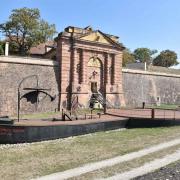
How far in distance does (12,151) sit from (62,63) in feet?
60.6

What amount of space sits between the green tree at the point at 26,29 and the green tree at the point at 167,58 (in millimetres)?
47566

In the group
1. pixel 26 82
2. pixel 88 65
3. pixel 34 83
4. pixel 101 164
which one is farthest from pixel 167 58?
pixel 101 164

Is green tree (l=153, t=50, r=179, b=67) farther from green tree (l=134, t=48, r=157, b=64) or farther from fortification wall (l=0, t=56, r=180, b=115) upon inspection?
fortification wall (l=0, t=56, r=180, b=115)

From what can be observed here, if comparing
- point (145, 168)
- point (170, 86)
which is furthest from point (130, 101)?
point (145, 168)

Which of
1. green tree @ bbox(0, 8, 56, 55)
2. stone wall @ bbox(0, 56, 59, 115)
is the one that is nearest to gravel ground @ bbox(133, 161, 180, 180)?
stone wall @ bbox(0, 56, 59, 115)

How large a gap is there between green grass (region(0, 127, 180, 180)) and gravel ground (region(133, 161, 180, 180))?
300 centimetres

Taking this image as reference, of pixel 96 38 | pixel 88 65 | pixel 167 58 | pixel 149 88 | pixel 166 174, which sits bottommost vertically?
pixel 166 174

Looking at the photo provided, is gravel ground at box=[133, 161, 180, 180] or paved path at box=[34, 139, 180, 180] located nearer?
gravel ground at box=[133, 161, 180, 180]

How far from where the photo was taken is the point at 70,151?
54.2 feet

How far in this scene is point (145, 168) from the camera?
12.9m

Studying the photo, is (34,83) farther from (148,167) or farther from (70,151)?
(148,167)

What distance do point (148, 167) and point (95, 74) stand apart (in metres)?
24.7

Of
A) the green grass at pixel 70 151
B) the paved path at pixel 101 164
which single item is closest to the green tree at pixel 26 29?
the green grass at pixel 70 151

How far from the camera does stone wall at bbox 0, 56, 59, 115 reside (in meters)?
29.7
